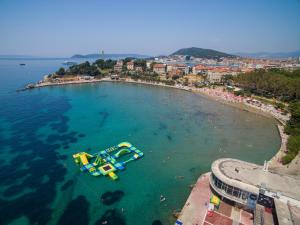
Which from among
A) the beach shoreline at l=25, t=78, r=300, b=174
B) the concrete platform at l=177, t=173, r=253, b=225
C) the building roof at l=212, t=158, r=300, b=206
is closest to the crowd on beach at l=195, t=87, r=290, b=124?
the beach shoreline at l=25, t=78, r=300, b=174

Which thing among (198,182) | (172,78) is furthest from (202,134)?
(172,78)

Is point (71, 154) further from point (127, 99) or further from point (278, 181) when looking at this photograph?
point (127, 99)

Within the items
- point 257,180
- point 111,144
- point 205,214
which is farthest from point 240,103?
point 205,214

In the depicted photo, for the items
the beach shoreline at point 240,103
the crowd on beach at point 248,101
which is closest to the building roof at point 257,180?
the beach shoreline at point 240,103

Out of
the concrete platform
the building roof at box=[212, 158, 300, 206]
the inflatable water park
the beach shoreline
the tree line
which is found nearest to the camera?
the building roof at box=[212, 158, 300, 206]

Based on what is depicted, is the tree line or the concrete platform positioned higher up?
the tree line

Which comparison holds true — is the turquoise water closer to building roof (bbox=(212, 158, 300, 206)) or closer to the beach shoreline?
the beach shoreline
